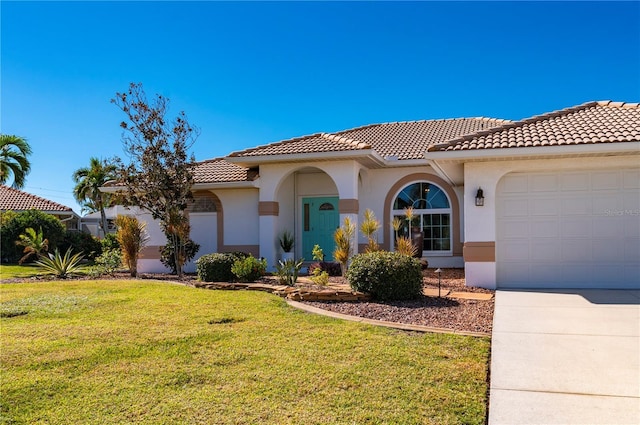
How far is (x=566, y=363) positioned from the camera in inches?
211

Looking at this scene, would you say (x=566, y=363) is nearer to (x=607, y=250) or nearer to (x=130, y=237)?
(x=607, y=250)

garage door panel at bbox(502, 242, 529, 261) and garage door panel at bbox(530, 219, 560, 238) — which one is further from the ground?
garage door panel at bbox(530, 219, 560, 238)

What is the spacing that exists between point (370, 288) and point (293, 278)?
10.4 ft

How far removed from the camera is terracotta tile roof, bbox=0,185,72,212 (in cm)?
2933

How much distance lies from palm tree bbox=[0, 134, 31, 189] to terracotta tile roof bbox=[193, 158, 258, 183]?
40.0 feet

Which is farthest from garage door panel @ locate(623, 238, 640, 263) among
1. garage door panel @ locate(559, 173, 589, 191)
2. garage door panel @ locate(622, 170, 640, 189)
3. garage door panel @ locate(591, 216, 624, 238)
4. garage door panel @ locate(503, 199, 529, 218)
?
garage door panel @ locate(503, 199, 529, 218)

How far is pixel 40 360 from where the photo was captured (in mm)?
5648

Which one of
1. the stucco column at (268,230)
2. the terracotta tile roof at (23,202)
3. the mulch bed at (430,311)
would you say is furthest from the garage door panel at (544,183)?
the terracotta tile roof at (23,202)

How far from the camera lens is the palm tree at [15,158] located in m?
24.6

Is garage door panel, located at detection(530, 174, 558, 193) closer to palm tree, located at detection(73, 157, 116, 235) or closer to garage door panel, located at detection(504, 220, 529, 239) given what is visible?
garage door panel, located at detection(504, 220, 529, 239)

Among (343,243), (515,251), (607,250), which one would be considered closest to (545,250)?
(515,251)

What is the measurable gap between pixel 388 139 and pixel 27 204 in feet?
78.8

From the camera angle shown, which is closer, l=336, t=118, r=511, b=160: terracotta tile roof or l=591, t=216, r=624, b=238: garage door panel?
l=591, t=216, r=624, b=238: garage door panel

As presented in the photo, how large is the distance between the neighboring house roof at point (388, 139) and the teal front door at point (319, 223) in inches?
107
